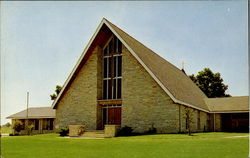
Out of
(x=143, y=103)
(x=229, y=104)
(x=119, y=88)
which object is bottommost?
(x=229, y=104)

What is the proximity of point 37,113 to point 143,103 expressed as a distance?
22.4 meters

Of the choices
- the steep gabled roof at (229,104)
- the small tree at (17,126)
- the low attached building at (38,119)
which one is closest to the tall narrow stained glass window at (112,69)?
the steep gabled roof at (229,104)

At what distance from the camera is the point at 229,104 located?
3509 cm

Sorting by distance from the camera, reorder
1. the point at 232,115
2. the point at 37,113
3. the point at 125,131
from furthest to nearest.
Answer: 1. the point at 37,113
2. the point at 232,115
3. the point at 125,131

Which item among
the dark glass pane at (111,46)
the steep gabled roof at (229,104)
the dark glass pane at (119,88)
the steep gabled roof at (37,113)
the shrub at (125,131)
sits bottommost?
the shrub at (125,131)

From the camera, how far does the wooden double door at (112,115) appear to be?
1105 inches

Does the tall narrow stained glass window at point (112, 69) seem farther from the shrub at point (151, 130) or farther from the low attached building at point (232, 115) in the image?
Result: the low attached building at point (232, 115)

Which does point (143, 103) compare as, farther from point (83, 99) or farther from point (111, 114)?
point (83, 99)

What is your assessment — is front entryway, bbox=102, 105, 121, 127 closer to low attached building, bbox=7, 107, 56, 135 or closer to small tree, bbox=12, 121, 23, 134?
low attached building, bbox=7, 107, 56, 135

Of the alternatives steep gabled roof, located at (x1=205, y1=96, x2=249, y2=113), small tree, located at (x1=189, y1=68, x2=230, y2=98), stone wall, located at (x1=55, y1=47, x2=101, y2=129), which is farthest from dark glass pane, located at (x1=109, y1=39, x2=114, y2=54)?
small tree, located at (x1=189, y1=68, x2=230, y2=98)

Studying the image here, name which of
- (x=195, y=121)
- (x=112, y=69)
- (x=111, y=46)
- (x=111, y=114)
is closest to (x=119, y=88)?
(x=112, y=69)

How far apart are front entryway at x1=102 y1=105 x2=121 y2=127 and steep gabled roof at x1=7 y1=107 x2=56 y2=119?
13362 millimetres

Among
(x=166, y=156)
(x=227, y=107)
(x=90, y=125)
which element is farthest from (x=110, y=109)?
(x=166, y=156)

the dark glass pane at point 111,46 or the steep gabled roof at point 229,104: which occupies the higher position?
the dark glass pane at point 111,46
